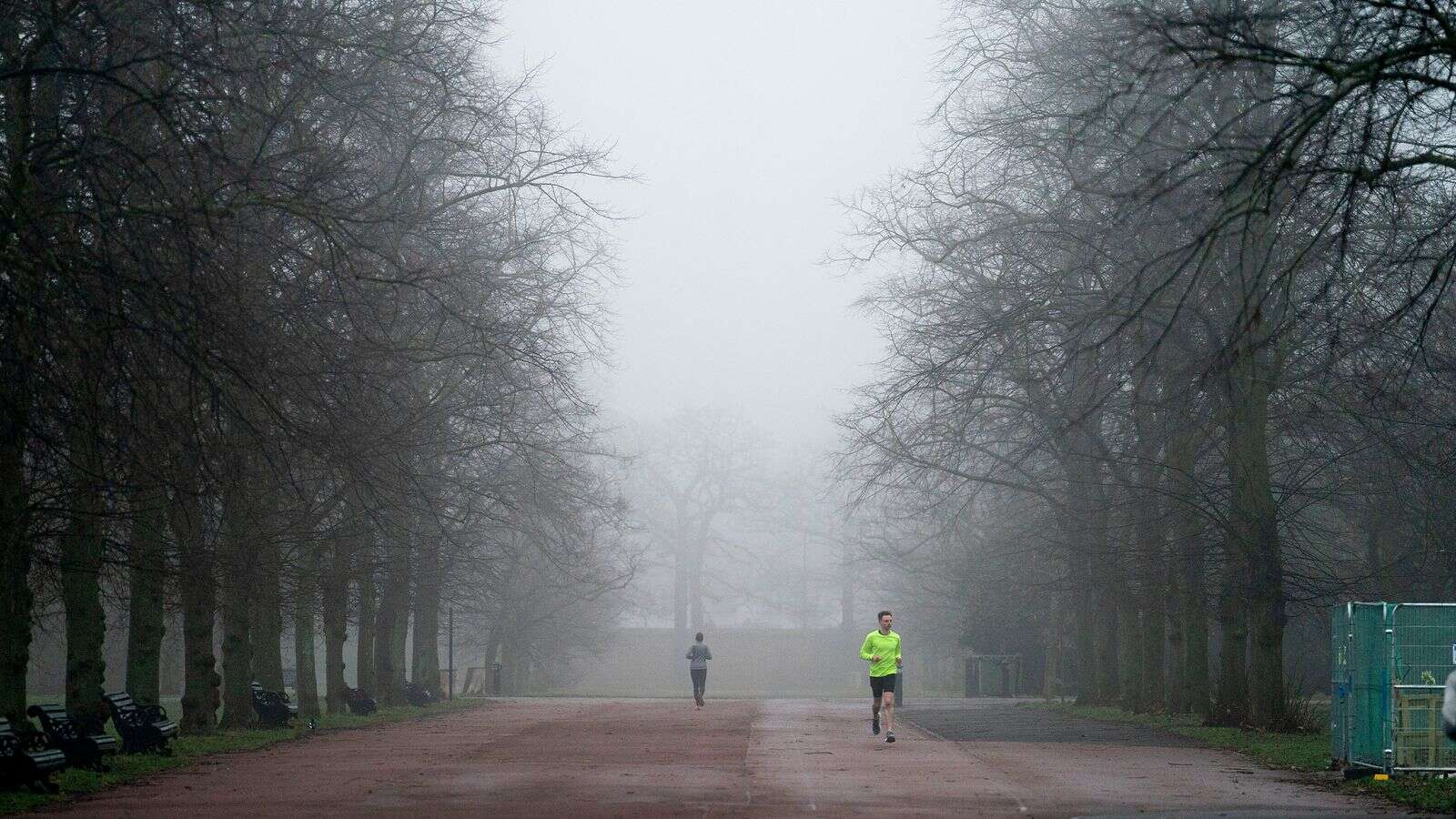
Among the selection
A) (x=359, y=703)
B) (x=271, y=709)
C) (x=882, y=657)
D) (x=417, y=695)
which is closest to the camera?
(x=882, y=657)

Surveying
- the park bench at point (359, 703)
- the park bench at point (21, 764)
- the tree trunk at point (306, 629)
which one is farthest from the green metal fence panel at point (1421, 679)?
the park bench at point (359, 703)

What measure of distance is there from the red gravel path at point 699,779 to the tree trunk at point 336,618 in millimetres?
3839

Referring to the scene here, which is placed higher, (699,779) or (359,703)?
(699,779)

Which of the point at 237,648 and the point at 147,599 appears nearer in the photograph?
the point at 147,599

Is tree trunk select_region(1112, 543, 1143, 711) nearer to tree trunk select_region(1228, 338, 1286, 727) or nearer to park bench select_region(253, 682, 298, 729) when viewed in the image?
tree trunk select_region(1228, 338, 1286, 727)

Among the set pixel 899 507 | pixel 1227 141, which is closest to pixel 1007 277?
pixel 1227 141

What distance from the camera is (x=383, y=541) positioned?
32.1 meters

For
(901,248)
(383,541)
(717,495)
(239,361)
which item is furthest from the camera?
(717,495)

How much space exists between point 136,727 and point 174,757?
65cm

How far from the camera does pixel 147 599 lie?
22.8 meters

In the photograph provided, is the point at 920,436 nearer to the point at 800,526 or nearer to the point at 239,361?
the point at 239,361

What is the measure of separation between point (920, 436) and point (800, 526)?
71630mm

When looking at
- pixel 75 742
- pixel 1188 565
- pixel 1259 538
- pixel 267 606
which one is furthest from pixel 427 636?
pixel 75 742

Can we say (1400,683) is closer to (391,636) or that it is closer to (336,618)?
(336,618)
